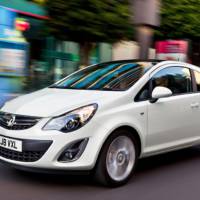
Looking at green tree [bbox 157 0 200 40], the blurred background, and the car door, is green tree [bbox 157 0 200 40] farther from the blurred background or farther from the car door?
the car door

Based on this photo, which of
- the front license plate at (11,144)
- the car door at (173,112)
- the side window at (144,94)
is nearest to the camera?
the front license plate at (11,144)

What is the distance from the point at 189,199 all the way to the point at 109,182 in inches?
35.6

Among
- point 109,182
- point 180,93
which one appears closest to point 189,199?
point 109,182

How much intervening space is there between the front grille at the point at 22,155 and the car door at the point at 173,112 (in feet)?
4.77

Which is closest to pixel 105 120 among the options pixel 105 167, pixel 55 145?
pixel 105 167

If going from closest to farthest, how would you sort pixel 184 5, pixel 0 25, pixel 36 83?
pixel 0 25
pixel 36 83
pixel 184 5

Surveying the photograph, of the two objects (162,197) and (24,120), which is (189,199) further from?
(24,120)

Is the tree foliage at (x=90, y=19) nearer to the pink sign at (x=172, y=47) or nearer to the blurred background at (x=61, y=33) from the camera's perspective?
the blurred background at (x=61, y=33)

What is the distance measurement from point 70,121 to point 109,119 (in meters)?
0.46

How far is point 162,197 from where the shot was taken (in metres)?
5.20

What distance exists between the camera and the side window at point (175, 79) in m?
6.34

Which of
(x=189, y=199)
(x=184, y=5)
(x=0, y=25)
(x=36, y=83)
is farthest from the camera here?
(x=184, y=5)

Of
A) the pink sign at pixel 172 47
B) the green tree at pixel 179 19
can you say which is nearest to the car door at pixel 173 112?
the pink sign at pixel 172 47

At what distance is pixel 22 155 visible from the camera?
5320 millimetres
